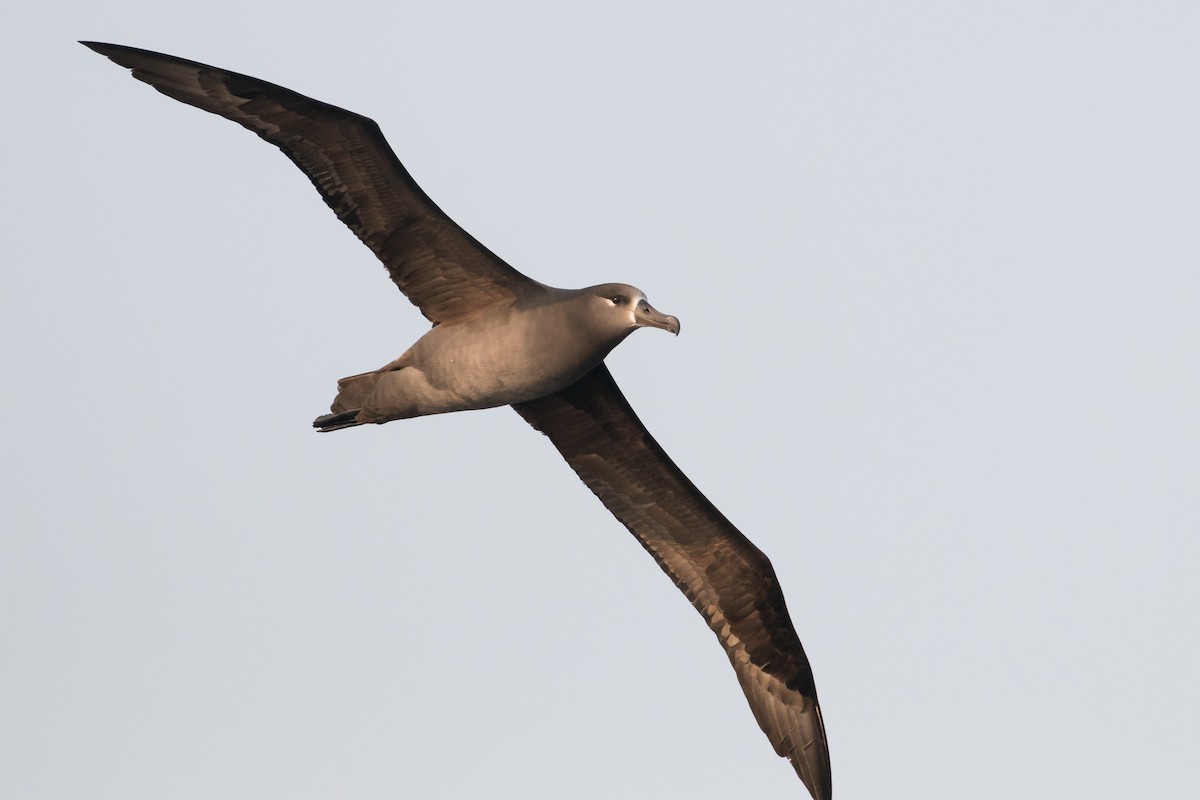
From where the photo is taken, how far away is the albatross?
49.2ft

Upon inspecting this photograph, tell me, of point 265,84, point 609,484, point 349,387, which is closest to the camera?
point 265,84

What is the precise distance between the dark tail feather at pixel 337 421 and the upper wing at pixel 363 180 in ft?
3.89

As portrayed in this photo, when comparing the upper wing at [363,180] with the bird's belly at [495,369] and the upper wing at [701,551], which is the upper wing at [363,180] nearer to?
the bird's belly at [495,369]

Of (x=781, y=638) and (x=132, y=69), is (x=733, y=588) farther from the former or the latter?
(x=132, y=69)

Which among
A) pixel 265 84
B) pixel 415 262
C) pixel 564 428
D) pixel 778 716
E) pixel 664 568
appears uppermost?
pixel 265 84

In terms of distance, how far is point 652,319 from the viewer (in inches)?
581

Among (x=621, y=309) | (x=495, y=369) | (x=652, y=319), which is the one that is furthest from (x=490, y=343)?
(x=652, y=319)

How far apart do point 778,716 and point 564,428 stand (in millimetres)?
3911

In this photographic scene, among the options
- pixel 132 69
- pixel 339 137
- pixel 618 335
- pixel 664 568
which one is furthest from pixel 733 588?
pixel 132 69

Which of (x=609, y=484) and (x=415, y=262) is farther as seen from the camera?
(x=609, y=484)

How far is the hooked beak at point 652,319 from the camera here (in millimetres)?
14617

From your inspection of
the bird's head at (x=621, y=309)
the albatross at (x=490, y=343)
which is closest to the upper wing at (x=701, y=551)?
the albatross at (x=490, y=343)

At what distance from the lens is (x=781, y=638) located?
18.1m

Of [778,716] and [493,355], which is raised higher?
[493,355]
